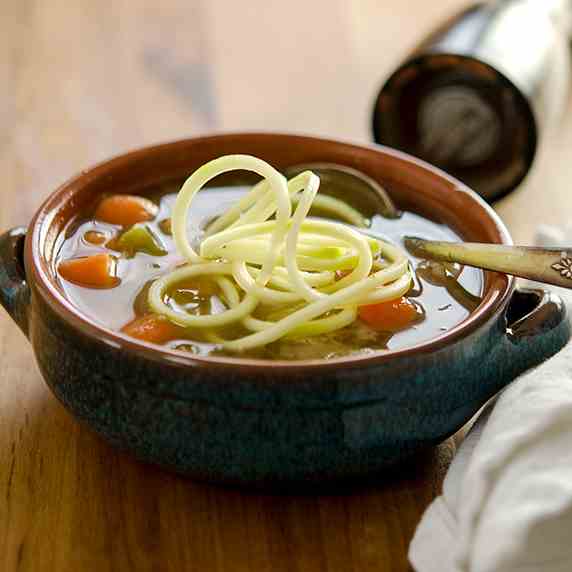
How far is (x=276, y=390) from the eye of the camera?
1363 mm

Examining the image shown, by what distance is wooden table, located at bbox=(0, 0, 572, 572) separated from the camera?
1477mm

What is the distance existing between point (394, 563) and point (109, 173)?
805mm

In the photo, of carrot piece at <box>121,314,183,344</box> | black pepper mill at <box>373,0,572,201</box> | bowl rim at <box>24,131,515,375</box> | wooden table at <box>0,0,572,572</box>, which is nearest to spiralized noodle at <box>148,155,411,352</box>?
carrot piece at <box>121,314,183,344</box>

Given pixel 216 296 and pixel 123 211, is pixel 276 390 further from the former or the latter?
pixel 123 211

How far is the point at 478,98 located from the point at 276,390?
118 centimetres

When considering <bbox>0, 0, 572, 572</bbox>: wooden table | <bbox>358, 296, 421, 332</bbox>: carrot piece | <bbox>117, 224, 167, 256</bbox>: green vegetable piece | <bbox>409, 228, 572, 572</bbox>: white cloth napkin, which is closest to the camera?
<bbox>409, 228, 572, 572</bbox>: white cloth napkin

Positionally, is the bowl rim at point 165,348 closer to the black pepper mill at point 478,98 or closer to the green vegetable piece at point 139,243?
the green vegetable piece at point 139,243

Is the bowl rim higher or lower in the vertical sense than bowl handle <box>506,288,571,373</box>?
higher

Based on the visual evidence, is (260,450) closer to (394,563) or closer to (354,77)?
(394,563)

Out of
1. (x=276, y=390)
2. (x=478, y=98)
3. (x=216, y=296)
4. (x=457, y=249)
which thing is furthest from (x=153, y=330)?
(x=478, y=98)

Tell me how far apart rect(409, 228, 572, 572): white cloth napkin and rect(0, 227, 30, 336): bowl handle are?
2.16 ft

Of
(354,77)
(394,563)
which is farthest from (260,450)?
(354,77)

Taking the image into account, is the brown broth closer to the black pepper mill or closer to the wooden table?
the wooden table

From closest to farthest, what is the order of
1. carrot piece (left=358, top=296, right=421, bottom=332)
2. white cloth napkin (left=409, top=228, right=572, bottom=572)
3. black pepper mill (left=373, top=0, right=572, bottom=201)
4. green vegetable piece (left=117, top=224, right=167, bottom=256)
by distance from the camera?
white cloth napkin (left=409, top=228, right=572, bottom=572) → carrot piece (left=358, top=296, right=421, bottom=332) → green vegetable piece (left=117, top=224, right=167, bottom=256) → black pepper mill (left=373, top=0, right=572, bottom=201)
